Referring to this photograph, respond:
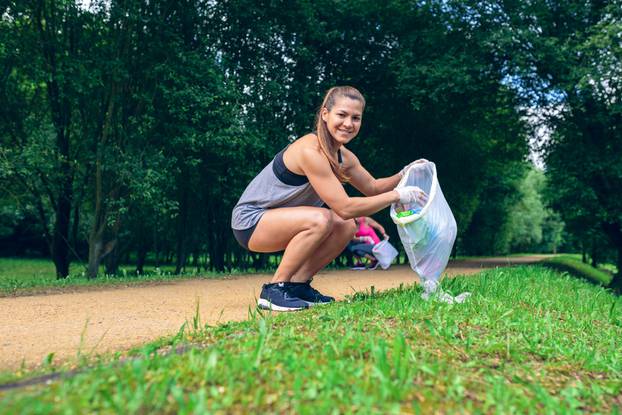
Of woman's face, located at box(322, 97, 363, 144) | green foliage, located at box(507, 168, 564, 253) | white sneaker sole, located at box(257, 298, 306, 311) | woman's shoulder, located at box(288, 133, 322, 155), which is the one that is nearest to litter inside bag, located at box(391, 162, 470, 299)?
woman's face, located at box(322, 97, 363, 144)

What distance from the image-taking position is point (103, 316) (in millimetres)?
4965

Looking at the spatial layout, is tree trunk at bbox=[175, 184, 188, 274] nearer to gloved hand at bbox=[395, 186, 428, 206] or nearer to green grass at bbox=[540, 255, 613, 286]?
green grass at bbox=[540, 255, 613, 286]

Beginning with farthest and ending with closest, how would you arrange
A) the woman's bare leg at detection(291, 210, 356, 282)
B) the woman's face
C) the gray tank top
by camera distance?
1. the woman's bare leg at detection(291, 210, 356, 282)
2. the gray tank top
3. the woman's face

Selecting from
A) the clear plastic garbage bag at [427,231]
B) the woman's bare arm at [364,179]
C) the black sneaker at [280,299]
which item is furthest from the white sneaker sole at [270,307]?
the woman's bare arm at [364,179]

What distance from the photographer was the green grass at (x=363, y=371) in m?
2.14

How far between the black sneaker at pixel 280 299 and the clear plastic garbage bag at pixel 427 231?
101cm

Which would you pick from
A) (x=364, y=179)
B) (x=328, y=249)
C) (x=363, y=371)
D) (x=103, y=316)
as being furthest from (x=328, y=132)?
(x=363, y=371)

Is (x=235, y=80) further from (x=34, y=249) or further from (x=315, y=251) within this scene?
(x=34, y=249)

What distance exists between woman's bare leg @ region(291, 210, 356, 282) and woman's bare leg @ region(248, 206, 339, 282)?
0.11 metres

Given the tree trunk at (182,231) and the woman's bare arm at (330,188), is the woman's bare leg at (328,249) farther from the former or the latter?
the tree trunk at (182,231)

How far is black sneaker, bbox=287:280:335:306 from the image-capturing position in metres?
4.95

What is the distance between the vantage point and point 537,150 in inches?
748

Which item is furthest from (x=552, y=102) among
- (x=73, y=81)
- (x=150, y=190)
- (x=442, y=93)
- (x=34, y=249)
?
(x=34, y=249)

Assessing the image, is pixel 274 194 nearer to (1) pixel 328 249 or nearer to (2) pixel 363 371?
(1) pixel 328 249
